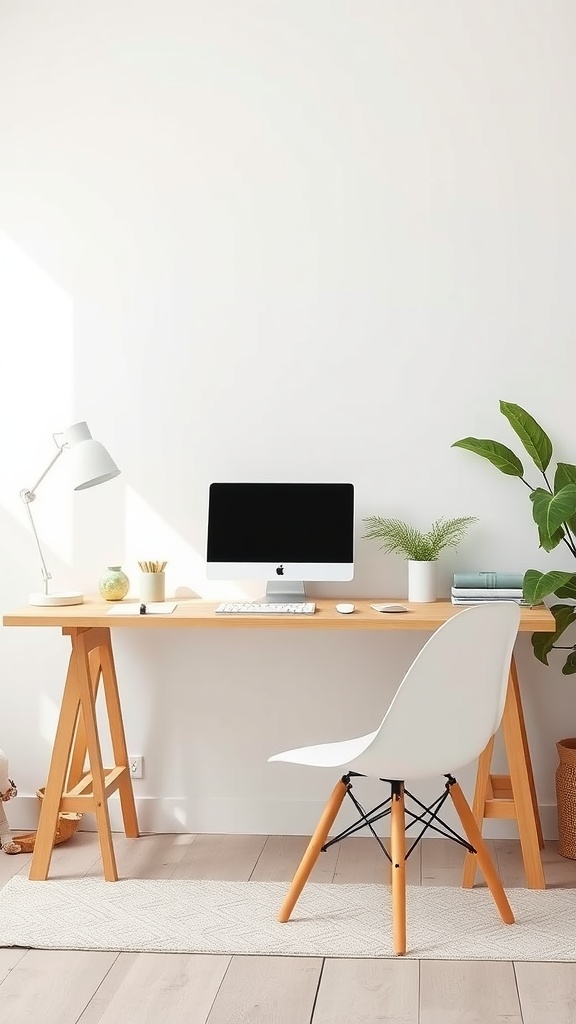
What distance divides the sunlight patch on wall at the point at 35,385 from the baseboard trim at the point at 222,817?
34.7 inches

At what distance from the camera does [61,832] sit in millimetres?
3346

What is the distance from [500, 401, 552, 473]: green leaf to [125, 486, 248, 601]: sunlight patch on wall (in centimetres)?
104

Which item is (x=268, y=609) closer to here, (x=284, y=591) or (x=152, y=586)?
(x=284, y=591)

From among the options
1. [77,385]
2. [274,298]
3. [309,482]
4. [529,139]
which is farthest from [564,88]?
[77,385]

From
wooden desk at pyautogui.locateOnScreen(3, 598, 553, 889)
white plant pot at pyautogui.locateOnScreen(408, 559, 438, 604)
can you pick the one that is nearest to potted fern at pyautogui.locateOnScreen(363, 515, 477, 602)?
white plant pot at pyautogui.locateOnScreen(408, 559, 438, 604)

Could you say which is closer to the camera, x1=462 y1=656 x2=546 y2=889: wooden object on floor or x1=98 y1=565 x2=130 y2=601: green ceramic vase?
x1=462 y1=656 x2=546 y2=889: wooden object on floor

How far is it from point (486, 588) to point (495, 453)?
422mm

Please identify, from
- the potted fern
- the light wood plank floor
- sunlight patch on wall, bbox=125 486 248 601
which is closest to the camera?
the light wood plank floor

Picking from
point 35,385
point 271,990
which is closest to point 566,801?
point 271,990

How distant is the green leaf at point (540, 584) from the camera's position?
9.81ft

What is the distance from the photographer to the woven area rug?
8.39 feet

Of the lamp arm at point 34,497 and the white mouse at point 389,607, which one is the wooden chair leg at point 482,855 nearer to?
the white mouse at point 389,607

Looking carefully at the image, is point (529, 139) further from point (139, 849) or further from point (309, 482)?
point (139, 849)

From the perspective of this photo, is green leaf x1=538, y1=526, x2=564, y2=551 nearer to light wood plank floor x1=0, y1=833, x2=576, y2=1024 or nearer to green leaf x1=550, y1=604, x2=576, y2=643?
green leaf x1=550, y1=604, x2=576, y2=643
